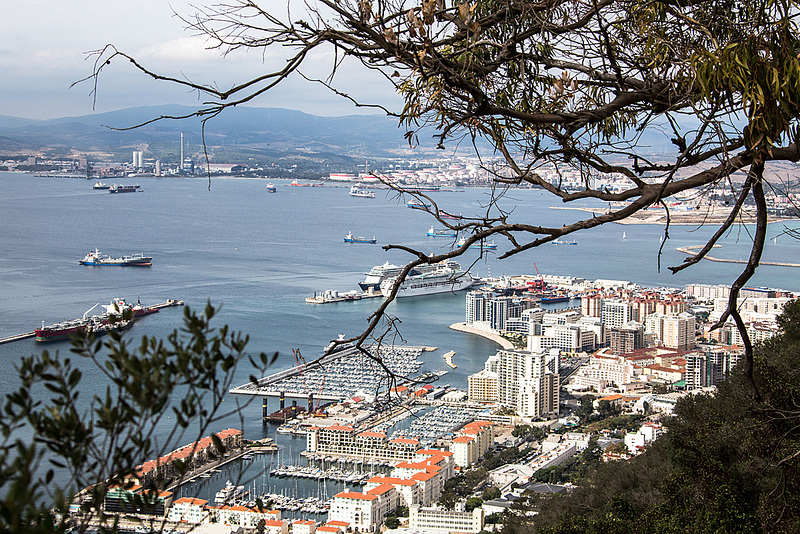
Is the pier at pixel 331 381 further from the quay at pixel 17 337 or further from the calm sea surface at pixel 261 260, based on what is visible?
the quay at pixel 17 337

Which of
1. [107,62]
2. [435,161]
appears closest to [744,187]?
[107,62]

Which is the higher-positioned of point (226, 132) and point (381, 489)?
point (226, 132)

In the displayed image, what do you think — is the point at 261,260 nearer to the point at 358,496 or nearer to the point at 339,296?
the point at 339,296

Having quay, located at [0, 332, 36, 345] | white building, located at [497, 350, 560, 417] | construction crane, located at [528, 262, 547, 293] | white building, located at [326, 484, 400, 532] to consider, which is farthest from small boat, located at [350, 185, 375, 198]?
white building, located at [326, 484, 400, 532]

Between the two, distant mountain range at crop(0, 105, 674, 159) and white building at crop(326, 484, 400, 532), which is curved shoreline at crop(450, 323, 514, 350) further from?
distant mountain range at crop(0, 105, 674, 159)

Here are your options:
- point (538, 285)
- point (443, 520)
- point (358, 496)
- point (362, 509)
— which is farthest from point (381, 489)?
point (538, 285)

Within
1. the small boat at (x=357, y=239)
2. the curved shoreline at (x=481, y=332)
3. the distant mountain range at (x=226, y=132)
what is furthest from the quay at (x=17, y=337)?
the distant mountain range at (x=226, y=132)
